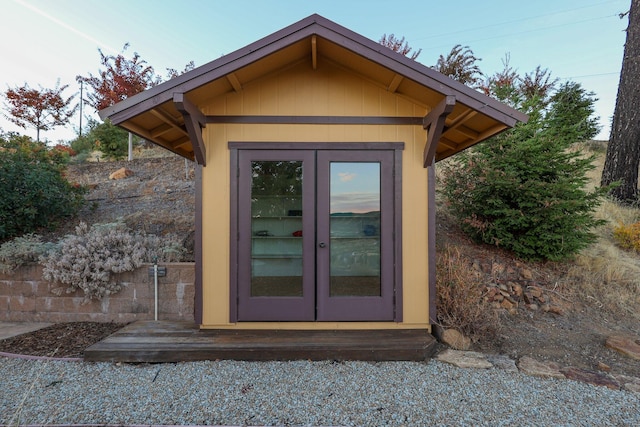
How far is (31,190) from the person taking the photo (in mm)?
5039

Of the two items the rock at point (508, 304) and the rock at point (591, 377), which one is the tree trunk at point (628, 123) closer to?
the rock at point (508, 304)

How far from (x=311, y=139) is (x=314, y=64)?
2.53 ft

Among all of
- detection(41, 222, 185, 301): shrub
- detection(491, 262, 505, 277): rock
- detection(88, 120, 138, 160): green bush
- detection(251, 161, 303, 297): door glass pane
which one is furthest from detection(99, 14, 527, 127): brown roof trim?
detection(88, 120, 138, 160): green bush

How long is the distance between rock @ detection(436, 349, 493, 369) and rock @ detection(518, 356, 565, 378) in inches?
12.0

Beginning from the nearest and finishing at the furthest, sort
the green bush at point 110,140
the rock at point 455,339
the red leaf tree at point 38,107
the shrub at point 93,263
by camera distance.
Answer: the rock at point 455,339 → the shrub at point 93,263 → the green bush at point 110,140 → the red leaf tree at point 38,107

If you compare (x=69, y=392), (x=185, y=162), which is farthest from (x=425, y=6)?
(x=69, y=392)

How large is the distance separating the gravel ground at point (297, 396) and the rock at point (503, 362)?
96 mm

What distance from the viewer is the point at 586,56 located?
12.0 metres

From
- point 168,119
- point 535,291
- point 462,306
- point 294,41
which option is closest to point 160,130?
A: point 168,119

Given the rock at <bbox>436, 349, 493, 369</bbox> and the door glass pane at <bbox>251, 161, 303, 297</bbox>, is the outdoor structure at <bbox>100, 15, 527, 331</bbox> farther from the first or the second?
the rock at <bbox>436, 349, 493, 369</bbox>

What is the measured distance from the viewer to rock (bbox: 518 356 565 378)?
8.99 ft

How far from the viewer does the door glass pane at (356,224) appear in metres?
3.46

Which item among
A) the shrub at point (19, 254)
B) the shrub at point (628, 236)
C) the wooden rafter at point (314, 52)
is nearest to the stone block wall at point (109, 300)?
Answer: the shrub at point (19, 254)

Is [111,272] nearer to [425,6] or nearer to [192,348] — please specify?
[192,348]
